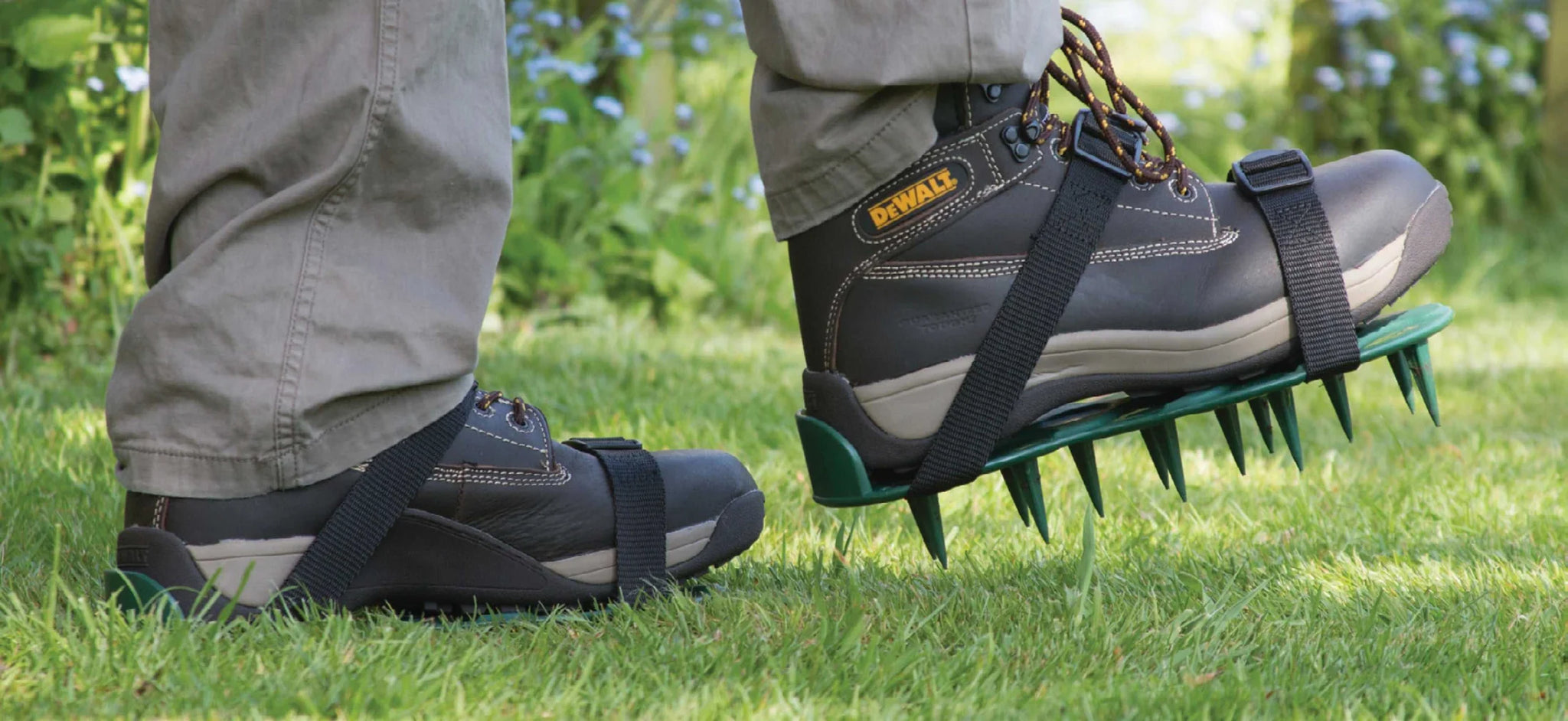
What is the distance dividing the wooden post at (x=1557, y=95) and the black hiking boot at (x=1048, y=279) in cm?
Answer: 522

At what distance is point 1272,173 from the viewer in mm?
1641

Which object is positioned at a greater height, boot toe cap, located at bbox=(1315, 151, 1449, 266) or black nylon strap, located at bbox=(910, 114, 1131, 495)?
boot toe cap, located at bbox=(1315, 151, 1449, 266)

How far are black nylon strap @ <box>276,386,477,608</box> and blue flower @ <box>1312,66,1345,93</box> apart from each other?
17.1ft

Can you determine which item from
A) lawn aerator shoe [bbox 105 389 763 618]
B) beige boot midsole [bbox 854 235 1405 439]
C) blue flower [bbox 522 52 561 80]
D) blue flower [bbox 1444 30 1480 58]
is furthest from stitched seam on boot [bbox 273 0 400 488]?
blue flower [bbox 1444 30 1480 58]

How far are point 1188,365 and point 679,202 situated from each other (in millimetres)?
2967

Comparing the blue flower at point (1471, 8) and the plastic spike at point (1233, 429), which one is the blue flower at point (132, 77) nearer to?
the plastic spike at point (1233, 429)

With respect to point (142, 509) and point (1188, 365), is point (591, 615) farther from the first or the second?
point (1188, 365)

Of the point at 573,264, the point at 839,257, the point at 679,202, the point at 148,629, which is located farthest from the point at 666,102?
the point at 148,629

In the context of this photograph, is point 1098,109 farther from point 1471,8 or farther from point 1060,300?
point 1471,8

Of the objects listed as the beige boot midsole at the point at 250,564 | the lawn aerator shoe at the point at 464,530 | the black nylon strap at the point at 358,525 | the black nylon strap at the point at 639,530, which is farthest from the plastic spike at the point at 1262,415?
the beige boot midsole at the point at 250,564

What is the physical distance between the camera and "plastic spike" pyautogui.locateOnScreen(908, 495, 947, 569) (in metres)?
1.58

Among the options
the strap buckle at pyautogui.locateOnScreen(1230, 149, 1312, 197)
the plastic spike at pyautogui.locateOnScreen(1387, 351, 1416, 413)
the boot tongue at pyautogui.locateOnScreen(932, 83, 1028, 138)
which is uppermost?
the boot tongue at pyautogui.locateOnScreen(932, 83, 1028, 138)

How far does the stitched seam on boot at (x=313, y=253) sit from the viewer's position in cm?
134

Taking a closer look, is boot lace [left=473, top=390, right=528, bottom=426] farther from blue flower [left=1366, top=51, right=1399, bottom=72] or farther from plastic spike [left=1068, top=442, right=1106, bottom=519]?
blue flower [left=1366, top=51, right=1399, bottom=72]
